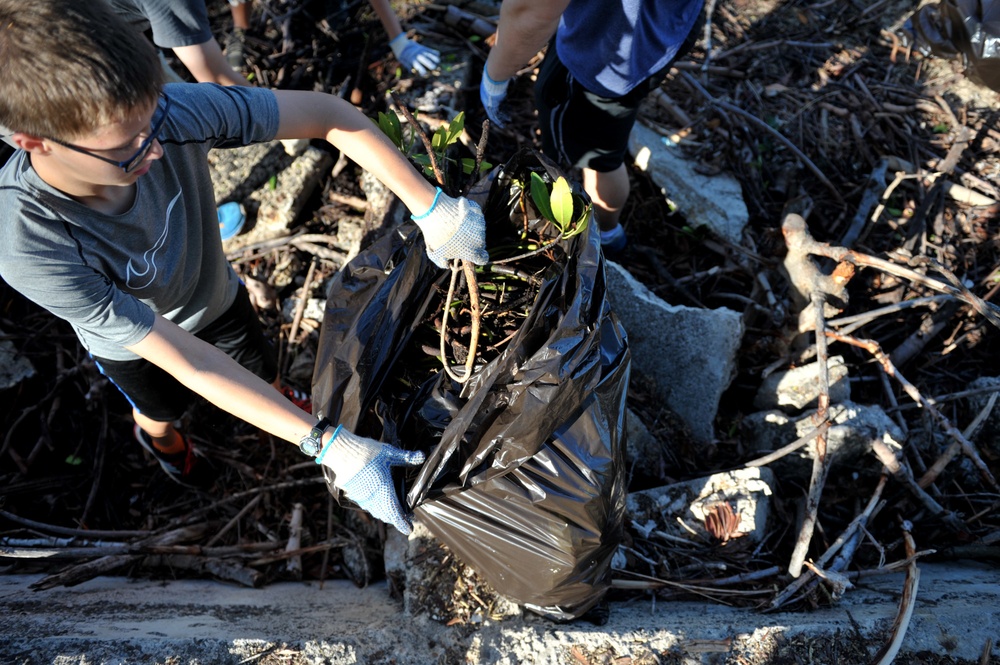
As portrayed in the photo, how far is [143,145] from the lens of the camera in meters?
1.19

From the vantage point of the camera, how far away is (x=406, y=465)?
5.03ft

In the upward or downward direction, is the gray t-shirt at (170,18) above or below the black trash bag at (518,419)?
above

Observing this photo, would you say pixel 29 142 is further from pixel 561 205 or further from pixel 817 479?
pixel 817 479

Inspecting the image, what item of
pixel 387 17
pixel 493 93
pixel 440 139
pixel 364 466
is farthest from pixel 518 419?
pixel 387 17

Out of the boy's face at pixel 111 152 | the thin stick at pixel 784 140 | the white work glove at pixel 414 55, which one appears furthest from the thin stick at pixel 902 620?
the white work glove at pixel 414 55

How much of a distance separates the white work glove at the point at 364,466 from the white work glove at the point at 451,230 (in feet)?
1.63

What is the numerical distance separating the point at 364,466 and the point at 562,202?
0.78 meters

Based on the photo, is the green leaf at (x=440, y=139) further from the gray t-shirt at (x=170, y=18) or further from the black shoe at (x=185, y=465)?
the black shoe at (x=185, y=465)

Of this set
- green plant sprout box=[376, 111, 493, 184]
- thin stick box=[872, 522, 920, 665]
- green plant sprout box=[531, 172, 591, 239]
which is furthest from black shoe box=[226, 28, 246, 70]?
thin stick box=[872, 522, 920, 665]

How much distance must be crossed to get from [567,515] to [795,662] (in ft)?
2.04

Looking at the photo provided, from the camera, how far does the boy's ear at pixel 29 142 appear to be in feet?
3.60

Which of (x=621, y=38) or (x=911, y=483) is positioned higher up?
(x=621, y=38)

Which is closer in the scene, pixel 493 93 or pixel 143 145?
pixel 143 145

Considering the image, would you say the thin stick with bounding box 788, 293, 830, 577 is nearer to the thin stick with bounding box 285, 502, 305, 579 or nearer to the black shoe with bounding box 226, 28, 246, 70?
the thin stick with bounding box 285, 502, 305, 579
